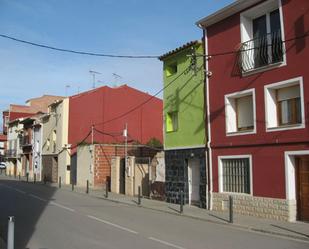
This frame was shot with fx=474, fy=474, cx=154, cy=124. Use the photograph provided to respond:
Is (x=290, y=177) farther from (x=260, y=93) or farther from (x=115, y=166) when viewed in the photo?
(x=115, y=166)

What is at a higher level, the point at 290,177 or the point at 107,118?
the point at 107,118

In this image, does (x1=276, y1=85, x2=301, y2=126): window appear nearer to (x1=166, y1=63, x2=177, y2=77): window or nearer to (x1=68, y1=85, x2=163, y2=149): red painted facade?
(x1=166, y1=63, x2=177, y2=77): window

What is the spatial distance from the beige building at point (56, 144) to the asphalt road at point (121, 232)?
21.3 metres

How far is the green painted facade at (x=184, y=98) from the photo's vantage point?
21.3m

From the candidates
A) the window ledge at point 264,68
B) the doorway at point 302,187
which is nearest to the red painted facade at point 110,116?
the window ledge at point 264,68

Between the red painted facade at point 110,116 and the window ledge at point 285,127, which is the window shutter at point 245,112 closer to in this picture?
the window ledge at point 285,127

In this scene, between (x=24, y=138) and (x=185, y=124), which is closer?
(x=185, y=124)

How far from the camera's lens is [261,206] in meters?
17.2

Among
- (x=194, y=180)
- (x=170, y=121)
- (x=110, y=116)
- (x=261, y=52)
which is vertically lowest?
(x=194, y=180)

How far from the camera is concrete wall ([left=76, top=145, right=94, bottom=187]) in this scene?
34.7 metres

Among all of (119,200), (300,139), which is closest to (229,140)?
(300,139)

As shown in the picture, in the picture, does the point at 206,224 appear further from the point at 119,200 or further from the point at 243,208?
the point at 119,200

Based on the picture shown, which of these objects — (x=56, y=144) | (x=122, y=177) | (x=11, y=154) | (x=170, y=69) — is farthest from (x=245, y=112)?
(x=11, y=154)

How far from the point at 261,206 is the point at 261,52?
19.0ft
